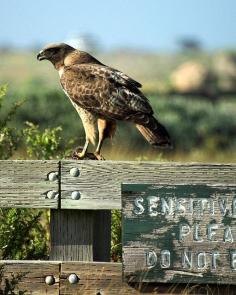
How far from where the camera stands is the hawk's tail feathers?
21.5 feet

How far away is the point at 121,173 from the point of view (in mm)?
5934

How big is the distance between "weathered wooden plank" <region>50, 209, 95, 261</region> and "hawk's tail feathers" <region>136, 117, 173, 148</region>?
30.2 inches

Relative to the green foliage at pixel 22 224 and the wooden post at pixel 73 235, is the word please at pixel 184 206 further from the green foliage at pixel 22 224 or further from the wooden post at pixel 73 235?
the green foliage at pixel 22 224

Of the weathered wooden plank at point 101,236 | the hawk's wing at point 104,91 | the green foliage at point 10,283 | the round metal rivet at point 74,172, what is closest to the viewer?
the green foliage at point 10,283

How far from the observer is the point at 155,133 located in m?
6.57

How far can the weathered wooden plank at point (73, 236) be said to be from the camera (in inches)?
238

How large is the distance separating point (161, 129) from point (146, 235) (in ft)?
3.27

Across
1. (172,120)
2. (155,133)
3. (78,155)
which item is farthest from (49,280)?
(172,120)

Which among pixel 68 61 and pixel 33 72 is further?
pixel 33 72

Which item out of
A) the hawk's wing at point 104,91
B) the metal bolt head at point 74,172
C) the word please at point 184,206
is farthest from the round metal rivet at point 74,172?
the hawk's wing at point 104,91

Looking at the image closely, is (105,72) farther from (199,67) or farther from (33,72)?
(33,72)

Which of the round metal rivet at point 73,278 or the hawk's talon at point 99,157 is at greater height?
the hawk's talon at point 99,157

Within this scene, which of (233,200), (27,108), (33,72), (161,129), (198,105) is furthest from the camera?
(33,72)

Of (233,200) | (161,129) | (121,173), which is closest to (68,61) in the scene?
(161,129)
